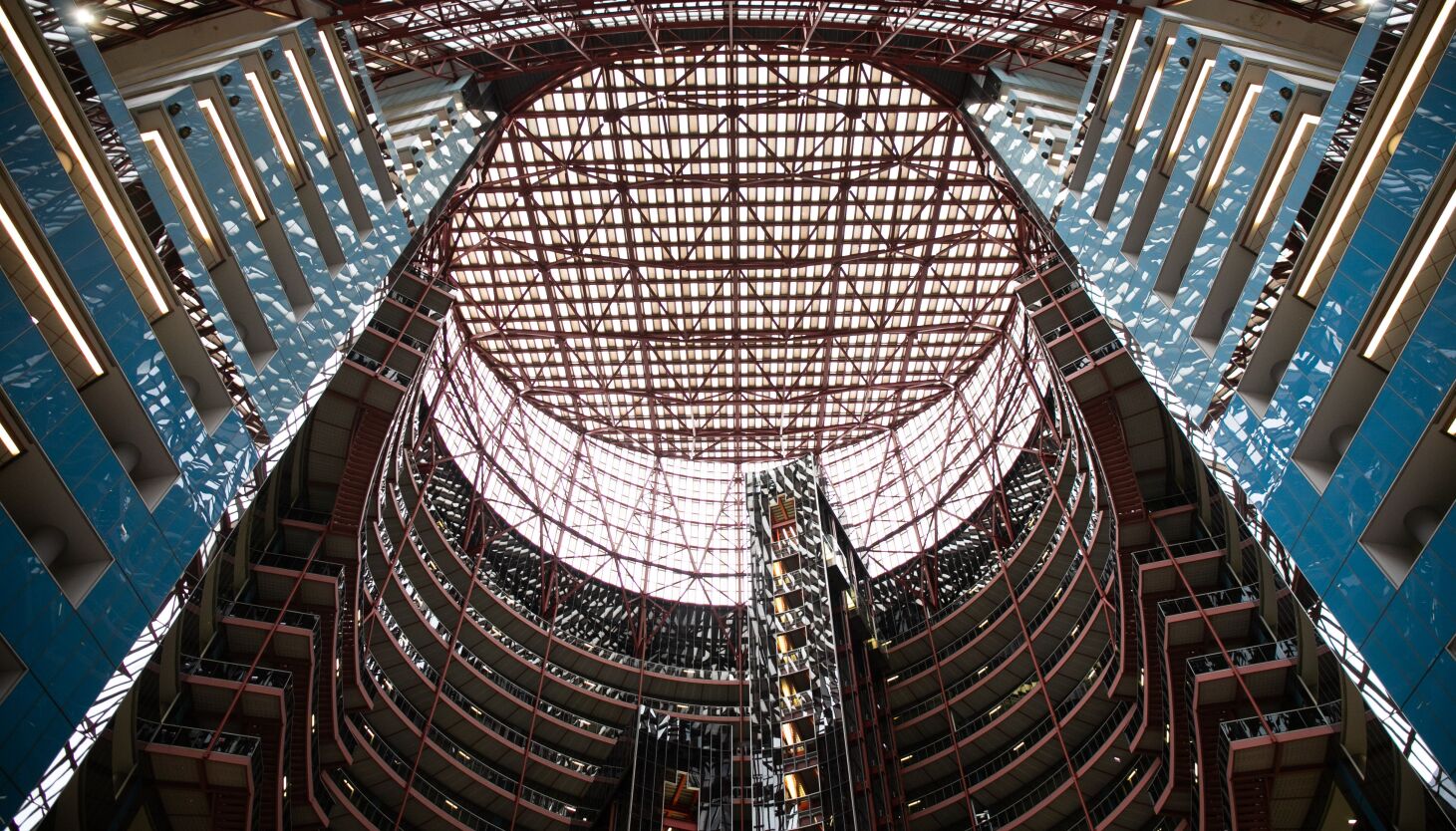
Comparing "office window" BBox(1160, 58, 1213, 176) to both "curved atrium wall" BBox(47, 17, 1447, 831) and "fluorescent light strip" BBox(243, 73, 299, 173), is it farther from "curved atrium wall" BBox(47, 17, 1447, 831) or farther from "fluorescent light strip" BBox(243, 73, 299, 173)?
"fluorescent light strip" BBox(243, 73, 299, 173)

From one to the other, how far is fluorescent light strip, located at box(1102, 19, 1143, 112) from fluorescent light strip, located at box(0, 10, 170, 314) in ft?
80.5

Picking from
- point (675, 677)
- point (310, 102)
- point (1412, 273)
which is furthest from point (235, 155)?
point (675, 677)

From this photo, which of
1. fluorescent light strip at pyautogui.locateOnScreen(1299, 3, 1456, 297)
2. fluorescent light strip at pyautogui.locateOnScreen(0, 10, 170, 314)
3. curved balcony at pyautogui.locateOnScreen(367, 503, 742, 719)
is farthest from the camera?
curved balcony at pyautogui.locateOnScreen(367, 503, 742, 719)

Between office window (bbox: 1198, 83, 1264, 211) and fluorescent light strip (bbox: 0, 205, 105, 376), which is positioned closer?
fluorescent light strip (bbox: 0, 205, 105, 376)

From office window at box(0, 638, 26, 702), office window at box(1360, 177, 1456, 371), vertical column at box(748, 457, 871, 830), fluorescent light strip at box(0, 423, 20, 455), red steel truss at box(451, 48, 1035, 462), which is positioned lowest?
vertical column at box(748, 457, 871, 830)

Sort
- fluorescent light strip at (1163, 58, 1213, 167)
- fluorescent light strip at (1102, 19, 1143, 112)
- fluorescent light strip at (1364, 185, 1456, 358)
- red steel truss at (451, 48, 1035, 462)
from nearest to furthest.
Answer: fluorescent light strip at (1364, 185, 1456, 358) < fluorescent light strip at (1163, 58, 1213, 167) < fluorescent light strip at (1102, 19, 1143, 112) < red steel truss at (451, 48, 1035, 462)

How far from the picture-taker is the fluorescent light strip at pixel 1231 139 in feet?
64.4

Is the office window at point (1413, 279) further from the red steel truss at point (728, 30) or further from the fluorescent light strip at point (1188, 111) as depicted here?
the red steel truss at point (728, 30)

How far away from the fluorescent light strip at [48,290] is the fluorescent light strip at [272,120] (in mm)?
8802

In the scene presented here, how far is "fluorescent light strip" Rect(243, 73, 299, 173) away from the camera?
21.5 metres

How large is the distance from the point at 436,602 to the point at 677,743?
544 inches

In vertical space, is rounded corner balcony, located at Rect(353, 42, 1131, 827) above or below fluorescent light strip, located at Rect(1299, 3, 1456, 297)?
below

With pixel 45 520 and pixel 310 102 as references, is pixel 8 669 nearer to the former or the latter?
pixel 45 520

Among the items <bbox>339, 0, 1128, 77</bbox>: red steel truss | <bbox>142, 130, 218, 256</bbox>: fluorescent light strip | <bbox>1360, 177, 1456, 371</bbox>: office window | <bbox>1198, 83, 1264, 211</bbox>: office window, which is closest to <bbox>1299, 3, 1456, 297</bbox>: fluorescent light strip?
<bbox>1360, 177, 1456, 371</bbox>: office window
